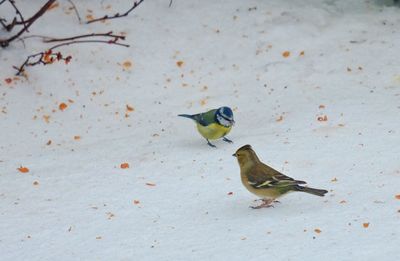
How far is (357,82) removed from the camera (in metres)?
8.32

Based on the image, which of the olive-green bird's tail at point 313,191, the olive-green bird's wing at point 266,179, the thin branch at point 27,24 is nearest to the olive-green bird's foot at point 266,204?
the olive-green bird's wing at point 266,179

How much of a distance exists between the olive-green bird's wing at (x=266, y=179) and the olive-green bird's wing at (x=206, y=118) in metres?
1.90

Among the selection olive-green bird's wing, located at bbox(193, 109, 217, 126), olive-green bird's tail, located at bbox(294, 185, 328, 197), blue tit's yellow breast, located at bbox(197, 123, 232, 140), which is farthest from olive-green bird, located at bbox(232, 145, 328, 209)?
olive-green bird's wing, located at bbox(193, 109, 217, 126)

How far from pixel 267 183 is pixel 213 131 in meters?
1.99

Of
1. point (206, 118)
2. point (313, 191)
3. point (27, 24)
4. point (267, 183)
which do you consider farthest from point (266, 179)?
point (27, 24)

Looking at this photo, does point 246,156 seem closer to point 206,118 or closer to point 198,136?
point 206,118

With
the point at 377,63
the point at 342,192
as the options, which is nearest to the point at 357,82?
the point at 377,63

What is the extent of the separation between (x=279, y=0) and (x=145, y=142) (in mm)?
3692

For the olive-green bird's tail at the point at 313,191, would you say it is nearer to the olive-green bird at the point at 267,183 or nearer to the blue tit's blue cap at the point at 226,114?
the olive-green bird at the point at 267,183

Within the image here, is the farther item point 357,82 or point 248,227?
point 357,82

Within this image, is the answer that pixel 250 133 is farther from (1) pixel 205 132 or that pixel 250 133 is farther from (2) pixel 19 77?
(2) pixel 19 77

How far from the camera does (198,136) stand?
794 centimetres

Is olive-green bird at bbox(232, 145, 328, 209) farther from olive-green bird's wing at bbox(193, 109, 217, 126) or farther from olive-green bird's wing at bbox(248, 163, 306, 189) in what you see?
olive-green bird's wing at bbox(193, 109, 217, 126)

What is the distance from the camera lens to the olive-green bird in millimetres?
5383
